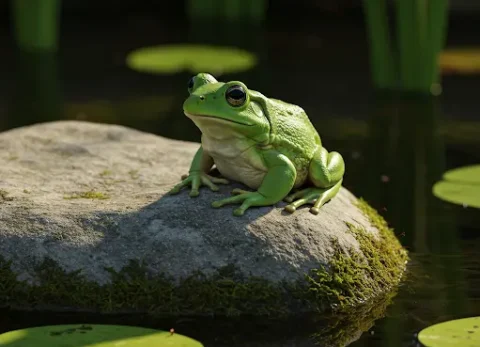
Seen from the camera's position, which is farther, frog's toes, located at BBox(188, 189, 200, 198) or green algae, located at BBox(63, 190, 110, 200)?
green algae, located at BBox(63, 190, 110, 200)

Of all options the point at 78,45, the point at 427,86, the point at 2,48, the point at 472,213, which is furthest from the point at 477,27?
the point at 472,213

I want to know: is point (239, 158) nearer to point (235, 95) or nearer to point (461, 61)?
point (235, 95)

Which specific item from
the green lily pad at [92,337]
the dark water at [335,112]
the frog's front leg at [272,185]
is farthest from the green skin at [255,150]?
the green lily pad at [92,337]

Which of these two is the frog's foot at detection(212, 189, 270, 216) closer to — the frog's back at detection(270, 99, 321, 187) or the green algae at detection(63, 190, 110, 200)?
the frog's back at detection(270, 99, 321, 187)

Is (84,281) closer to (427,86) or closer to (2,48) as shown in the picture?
(427,86)

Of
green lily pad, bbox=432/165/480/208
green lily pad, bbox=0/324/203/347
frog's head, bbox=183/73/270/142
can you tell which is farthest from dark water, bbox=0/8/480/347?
frog's head, bbox=183/73/270/142

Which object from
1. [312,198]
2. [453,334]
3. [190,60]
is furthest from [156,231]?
[190,60]

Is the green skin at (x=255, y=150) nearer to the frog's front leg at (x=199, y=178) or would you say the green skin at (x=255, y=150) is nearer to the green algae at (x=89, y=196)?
the frog's front leg at (x=199, y=178)
